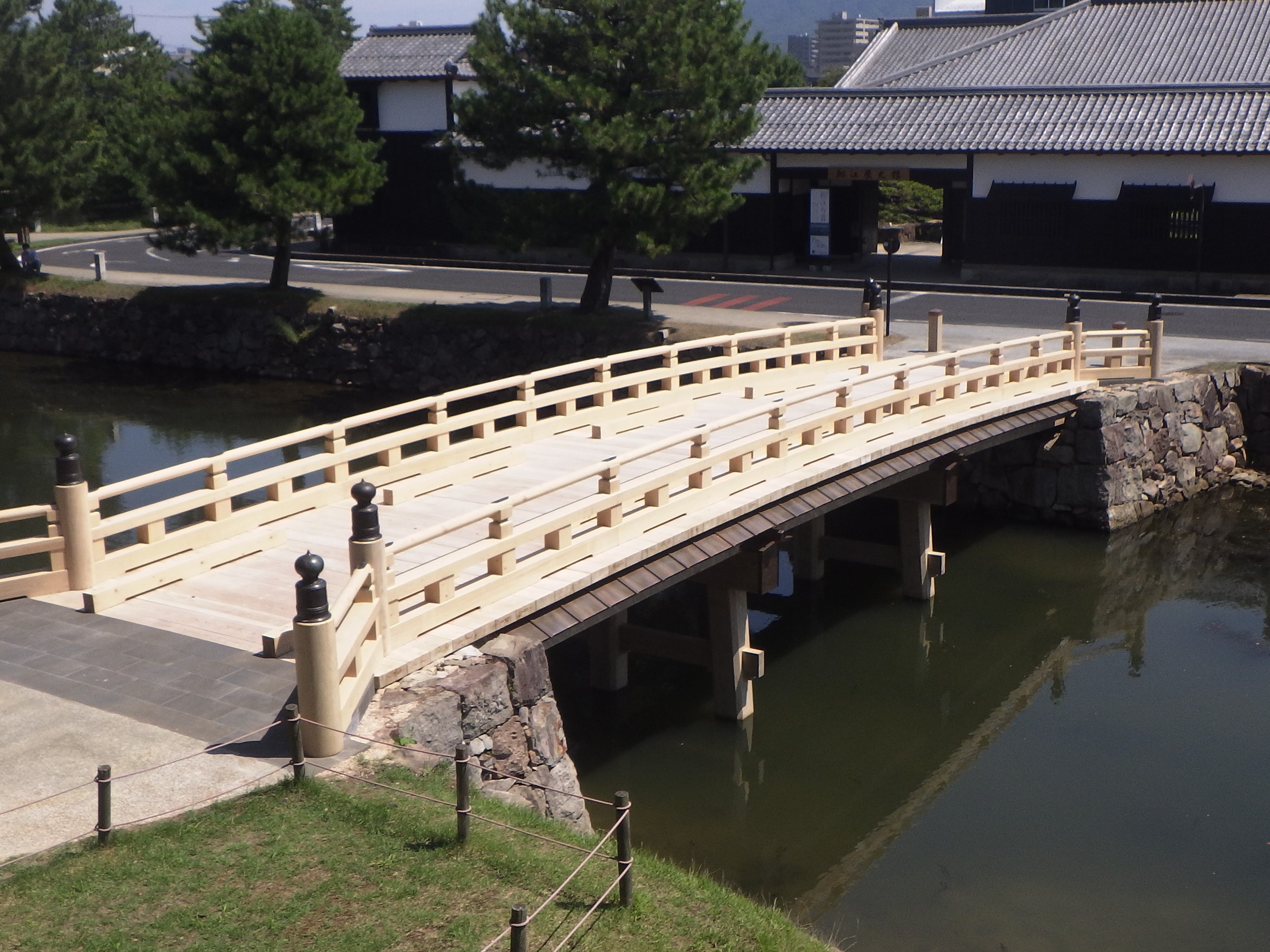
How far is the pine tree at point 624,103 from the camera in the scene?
27531mm

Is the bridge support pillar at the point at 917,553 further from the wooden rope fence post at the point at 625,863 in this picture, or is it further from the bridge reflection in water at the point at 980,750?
the wooden rope fence post at the point at 625,863

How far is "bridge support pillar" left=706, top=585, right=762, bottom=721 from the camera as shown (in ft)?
48.6

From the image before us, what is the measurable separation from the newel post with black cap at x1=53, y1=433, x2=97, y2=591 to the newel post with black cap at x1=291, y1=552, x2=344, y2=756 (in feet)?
11.8

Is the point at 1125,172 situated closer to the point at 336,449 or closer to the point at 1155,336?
the point at 1155,336

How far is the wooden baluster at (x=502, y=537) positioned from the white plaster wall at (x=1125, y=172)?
88.7ft

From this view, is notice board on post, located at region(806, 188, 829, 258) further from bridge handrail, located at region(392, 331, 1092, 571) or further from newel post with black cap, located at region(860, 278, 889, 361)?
bridge handrail, located at region(392, 331, 1092, 571)

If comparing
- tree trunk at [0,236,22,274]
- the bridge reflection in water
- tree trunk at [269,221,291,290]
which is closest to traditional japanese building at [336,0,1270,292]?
tree trunk at [269,221,291,290]

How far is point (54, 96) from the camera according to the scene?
37562 mm

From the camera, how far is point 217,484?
12.8 meters

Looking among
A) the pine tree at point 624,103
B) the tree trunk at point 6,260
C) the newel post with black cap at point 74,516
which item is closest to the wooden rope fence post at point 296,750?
the newel post with black cap at point 74,516

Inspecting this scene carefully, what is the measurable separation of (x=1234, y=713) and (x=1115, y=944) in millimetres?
5292

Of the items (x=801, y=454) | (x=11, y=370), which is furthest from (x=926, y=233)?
(x=801, y=454)

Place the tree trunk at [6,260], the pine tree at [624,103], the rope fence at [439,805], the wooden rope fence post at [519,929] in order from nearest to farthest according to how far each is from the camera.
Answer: the wooden rope fence post at [519,929] < the rope fence at [439,805] < the pine tree at [624,103] < the tree trunk at [6,260]

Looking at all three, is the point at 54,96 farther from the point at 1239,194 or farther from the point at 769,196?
the point at 1239,194
